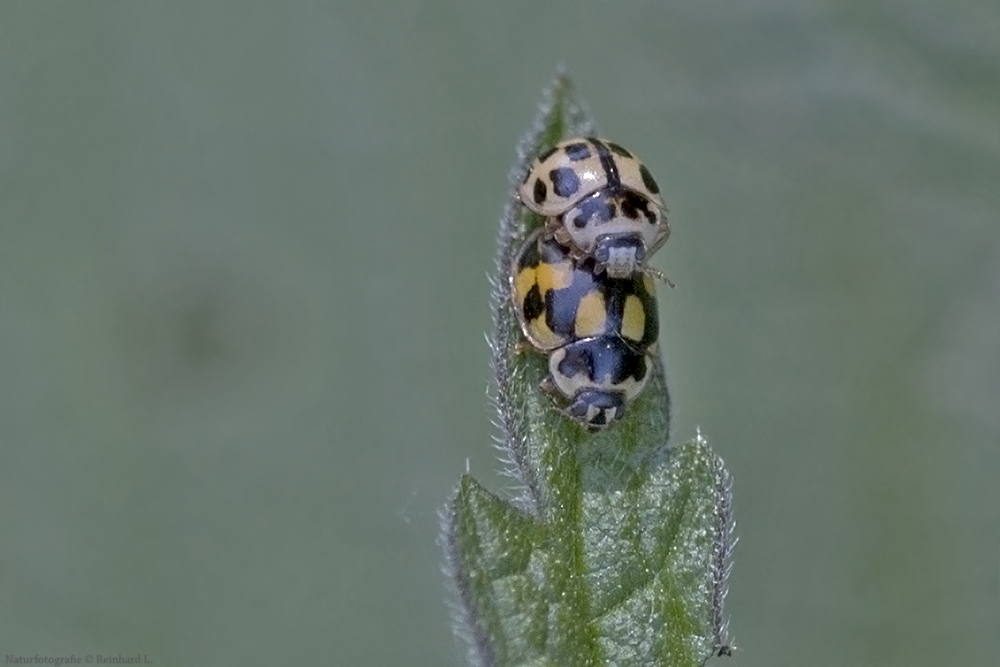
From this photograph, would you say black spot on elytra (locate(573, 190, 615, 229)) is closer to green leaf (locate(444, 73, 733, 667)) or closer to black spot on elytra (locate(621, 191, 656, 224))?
black spot on elytra (locate(621, 191, 656, 224))

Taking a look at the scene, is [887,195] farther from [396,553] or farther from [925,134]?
[396,553]

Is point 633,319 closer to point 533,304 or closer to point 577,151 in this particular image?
point 533,304

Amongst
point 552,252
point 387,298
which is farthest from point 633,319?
point 387,298

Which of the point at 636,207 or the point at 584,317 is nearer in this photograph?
the point at 584,317

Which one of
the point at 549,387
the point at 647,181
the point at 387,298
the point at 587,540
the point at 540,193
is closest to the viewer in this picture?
the point at 587,540

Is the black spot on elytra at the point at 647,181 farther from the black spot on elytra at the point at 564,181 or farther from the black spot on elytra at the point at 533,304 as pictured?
the black spot on elytra at the point at 533,304

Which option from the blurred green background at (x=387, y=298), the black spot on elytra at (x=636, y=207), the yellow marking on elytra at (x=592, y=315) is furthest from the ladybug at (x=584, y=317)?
the blurred green background at (x=387, y=298)

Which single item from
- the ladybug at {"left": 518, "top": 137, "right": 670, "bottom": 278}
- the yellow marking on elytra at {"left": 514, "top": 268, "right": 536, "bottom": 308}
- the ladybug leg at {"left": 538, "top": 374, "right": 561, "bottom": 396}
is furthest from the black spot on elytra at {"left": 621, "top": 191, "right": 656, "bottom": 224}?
the ladybug leg at {"left": 538, "top": 374, "right": 561, "bottom": 396}

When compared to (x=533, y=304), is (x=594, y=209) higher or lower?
higher
